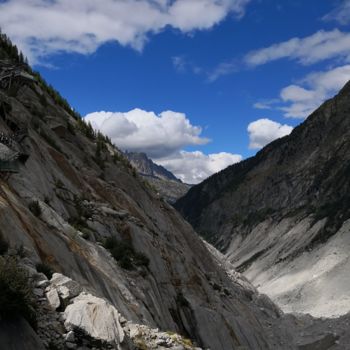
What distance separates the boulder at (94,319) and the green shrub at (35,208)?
5.44m

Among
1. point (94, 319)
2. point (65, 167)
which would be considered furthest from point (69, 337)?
point (65, 167)

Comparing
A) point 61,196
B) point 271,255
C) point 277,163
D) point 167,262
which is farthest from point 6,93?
point 277,163

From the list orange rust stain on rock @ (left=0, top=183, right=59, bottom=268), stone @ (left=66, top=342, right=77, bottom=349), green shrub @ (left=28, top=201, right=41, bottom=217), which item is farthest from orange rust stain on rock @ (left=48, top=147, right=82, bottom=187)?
stone @ (left=66, top=342, right=77, bottom=349)

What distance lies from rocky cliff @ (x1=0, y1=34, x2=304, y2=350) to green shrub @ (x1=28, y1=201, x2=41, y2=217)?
0.10 feet

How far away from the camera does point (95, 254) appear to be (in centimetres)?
1684

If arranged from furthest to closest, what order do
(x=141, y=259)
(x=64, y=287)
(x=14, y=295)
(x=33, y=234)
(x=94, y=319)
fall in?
(x=141, y=259)
(x=33, y=234)
(x=64, y=287)
(x=94, y=319)
(x=14, y=295)

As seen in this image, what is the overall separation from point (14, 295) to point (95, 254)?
8.84 meters

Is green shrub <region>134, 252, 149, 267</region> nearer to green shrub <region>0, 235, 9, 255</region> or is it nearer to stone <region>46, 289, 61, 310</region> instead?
green shrub <region>0, 235, 9, 255</region>

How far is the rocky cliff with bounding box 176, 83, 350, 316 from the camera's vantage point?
205ft

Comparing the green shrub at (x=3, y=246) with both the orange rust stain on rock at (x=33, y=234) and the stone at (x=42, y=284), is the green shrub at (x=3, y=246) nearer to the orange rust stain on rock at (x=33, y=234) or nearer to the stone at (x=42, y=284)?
the stone at (x=42, y=284)

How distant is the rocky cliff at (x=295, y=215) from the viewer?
2456 inches

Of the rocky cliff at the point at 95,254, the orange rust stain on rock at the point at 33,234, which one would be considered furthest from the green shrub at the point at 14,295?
the orange rust stain on rock at the point at 33,234

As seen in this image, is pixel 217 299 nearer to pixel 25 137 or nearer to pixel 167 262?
pixel 167 262

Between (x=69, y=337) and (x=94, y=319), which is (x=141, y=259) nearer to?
(x=94, y=319)
